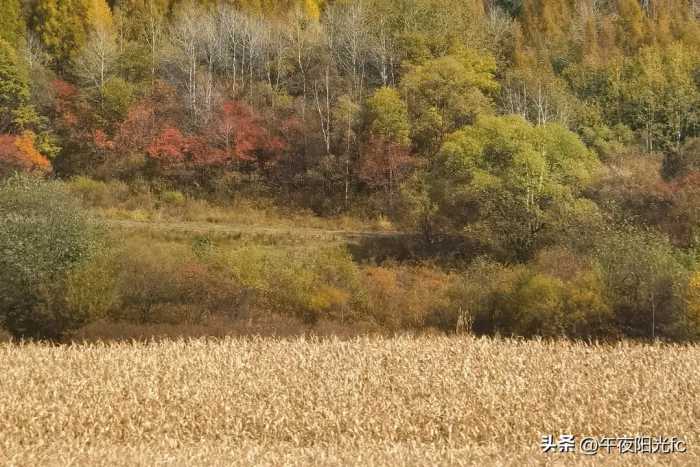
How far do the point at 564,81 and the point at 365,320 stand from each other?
3689cm

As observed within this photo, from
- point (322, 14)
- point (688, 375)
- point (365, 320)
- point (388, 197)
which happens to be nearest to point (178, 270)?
point (365, 320)

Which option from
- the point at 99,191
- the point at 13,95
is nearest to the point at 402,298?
the point at 99,191

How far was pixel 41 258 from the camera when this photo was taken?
34.7 metres

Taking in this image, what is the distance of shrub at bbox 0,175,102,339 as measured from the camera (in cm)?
3378

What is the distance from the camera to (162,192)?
57.7 metres

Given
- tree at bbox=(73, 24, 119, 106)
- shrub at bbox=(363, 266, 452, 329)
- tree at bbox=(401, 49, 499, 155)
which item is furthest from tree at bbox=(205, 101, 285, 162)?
shrub at bbox=(363, 266, 452, 329)

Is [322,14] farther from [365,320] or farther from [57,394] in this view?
[57,394]

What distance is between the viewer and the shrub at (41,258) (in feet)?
111

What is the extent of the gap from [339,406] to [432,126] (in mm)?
42161

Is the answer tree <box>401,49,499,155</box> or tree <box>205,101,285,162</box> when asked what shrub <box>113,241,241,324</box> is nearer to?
tree <box>205,101,285,162</box>


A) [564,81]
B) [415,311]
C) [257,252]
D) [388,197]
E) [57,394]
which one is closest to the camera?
[57,394]

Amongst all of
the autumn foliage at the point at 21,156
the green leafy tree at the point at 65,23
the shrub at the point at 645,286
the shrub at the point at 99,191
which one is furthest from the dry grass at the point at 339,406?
the green leafy tree at the point at 65,23

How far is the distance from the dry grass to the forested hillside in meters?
14.4

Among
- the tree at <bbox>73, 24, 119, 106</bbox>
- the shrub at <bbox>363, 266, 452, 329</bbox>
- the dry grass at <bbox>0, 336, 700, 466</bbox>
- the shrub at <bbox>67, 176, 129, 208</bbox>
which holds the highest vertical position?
the tree at <bbox>73, 24, 119, 106</bbox>
